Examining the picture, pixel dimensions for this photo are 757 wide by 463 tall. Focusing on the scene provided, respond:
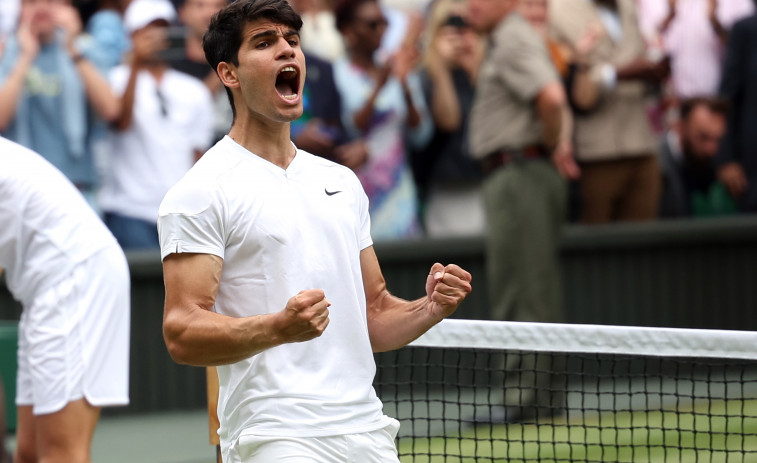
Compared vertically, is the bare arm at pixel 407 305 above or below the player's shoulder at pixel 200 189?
below

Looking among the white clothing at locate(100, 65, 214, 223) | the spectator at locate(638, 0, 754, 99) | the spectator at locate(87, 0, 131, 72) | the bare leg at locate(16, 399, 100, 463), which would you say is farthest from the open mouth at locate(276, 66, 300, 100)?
the spectator at locate(638, 0, 754, 99)

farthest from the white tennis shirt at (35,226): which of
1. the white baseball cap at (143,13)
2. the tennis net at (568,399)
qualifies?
the white baseball cap at (143,13)

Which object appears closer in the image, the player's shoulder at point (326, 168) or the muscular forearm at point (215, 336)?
the muscular forearm at point (215, 336)

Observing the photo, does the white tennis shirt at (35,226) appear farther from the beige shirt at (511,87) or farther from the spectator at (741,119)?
the spectator at (741,119)

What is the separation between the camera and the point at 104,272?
479cm

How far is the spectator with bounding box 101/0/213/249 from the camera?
26.1 ft

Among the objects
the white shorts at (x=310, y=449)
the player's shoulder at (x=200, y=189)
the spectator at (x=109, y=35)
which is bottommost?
the white shorts at (x=310, y=449)

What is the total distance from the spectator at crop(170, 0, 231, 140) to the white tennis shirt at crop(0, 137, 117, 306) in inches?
133

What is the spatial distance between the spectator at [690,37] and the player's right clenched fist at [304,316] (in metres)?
7.27

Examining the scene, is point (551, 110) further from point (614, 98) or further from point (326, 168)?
point (326, 168)

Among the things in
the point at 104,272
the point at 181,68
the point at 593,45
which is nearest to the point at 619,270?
the point at 593,45

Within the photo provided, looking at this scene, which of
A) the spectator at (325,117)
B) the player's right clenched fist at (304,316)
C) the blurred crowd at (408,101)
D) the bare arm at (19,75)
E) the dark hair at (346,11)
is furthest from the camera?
the dark hair at (346,11)

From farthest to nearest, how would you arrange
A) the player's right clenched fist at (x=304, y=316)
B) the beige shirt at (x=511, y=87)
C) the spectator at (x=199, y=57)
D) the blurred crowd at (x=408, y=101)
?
the spectator at (x=199, y=57), the blurred crowd at (x=408, y=101), the beige shirt at (x=511, y=87), the player's right clenched fist at (x=304, y=316)

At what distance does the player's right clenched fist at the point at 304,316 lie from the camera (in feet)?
9.64
